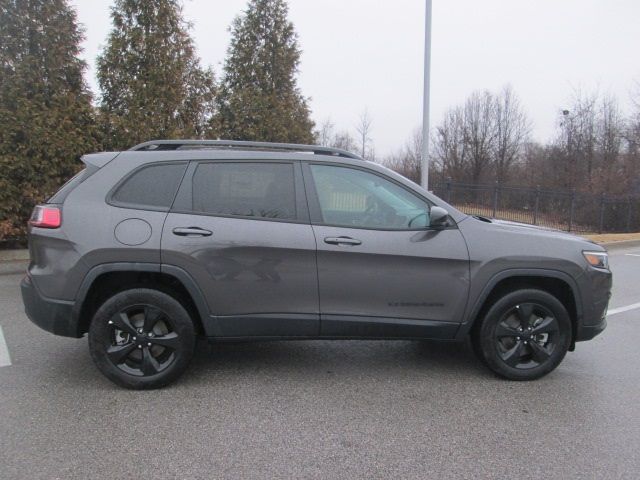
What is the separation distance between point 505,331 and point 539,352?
0.34m

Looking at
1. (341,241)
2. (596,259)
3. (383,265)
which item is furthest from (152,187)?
(596,259)

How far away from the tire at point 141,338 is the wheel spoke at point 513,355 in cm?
247

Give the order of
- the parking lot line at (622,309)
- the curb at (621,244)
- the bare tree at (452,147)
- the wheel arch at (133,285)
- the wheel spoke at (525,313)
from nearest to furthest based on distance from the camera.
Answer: the wheel arch at (133,285) < the wheel spoke at (525,313) < the parking lot line at (622,309) < the curb at (621,244) < the bare tree at (452,147)

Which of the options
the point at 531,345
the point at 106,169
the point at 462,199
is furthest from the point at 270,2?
the point at 531,345

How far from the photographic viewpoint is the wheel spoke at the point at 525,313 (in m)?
3.93

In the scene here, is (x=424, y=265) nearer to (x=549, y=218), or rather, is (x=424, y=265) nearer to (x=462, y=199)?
(x=462, y=199)

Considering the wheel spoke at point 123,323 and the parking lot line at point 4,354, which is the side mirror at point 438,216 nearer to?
the wheel spoke at point 123,323

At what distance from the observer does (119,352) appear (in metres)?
3.64

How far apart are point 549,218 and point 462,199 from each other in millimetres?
5190

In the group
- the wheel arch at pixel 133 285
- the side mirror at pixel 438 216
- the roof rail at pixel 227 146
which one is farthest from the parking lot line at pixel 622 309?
the wheel arch at pixel 133 285

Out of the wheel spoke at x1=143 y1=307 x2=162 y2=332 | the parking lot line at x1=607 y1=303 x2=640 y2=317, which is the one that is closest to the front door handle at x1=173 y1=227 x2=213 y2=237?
the wheel spoke at x1=143 y1=307 x2=162 y2=332

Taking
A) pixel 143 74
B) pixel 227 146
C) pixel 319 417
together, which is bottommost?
pixel 319 417

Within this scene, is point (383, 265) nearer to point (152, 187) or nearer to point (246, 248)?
point (246, 248)

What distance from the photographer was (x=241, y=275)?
365 cm
